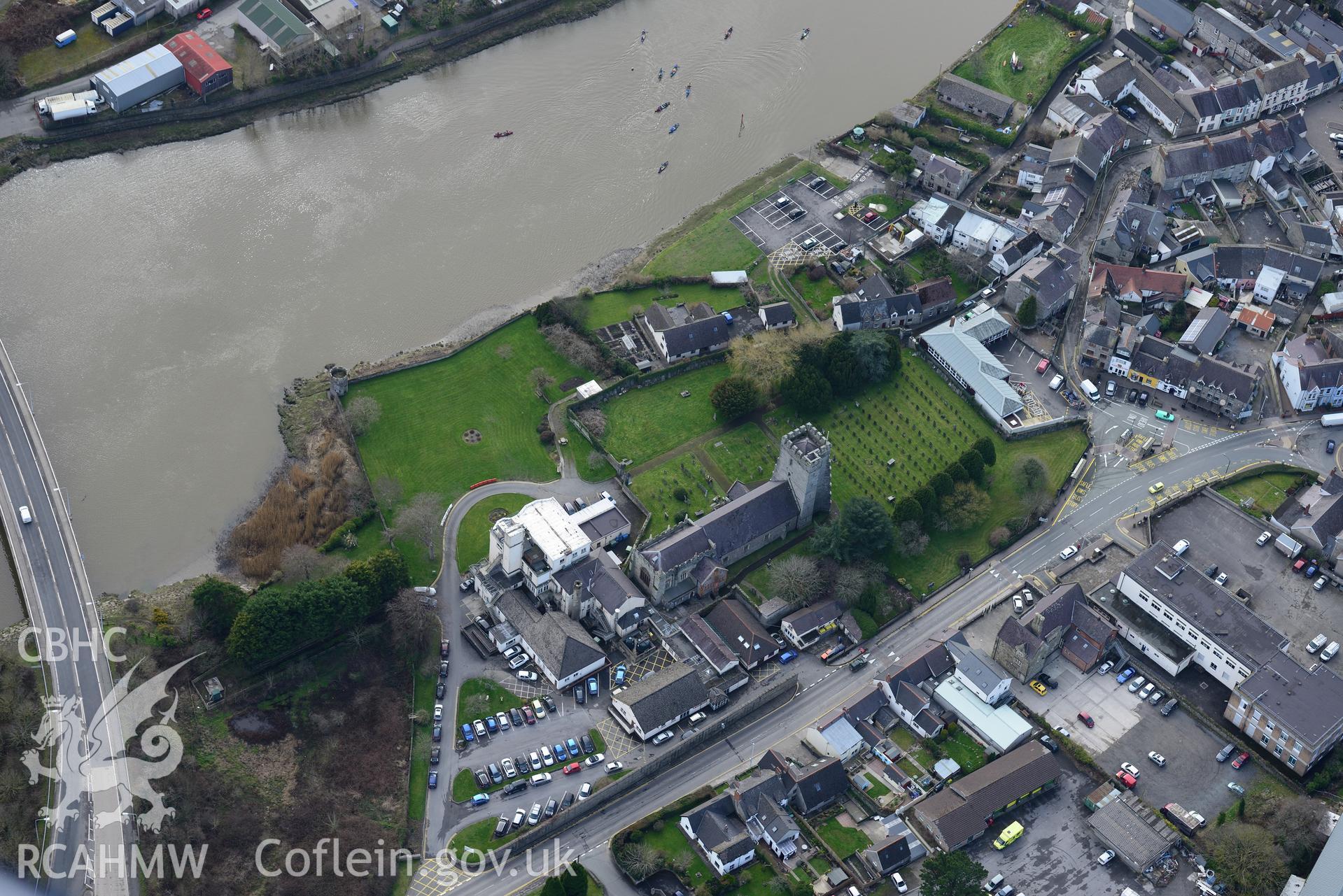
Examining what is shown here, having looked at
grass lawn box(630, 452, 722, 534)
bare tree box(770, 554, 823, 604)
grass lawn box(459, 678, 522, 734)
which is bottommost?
grass lawn box(459, 678, 522, 734)

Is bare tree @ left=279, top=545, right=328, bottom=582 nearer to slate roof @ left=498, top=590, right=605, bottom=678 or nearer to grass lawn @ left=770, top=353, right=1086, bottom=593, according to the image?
slate roof @ left=498, top=590, right=605, bottom=678

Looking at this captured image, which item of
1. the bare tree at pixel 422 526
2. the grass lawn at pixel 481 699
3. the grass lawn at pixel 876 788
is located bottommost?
the grass lawn at pixel 876 788

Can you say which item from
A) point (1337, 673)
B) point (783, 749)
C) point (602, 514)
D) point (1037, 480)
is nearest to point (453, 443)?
point (602, 514)

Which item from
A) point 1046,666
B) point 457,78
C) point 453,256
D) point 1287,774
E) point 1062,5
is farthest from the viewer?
point 1062,5

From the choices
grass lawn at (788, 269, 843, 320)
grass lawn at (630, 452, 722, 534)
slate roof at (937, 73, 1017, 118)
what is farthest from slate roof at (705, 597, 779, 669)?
slate roof at (937, 73, 1017, 118)

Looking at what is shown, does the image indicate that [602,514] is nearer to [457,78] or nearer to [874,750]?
[874,750]

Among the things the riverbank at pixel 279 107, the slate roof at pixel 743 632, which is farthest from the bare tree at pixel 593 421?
the riverbank at pixel 279 107

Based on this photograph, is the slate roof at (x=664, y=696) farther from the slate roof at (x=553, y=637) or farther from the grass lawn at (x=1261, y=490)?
the grass lawn at (x=1261, y=490)
